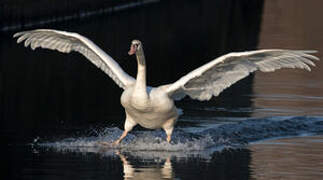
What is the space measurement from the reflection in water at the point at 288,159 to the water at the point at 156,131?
15mm

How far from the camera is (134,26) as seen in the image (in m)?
48.0

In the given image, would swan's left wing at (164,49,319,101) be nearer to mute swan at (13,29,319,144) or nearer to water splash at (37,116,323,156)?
mute swan at (13,29,319,144)

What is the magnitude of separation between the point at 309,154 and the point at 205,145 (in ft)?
6.03

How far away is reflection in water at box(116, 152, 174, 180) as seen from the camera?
688 inches

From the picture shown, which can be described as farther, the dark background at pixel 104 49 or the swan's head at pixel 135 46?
the dark background at pixel 104 49

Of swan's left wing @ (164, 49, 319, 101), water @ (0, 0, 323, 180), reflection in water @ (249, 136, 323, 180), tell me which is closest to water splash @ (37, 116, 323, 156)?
water @ (0, 0, 323, 180)

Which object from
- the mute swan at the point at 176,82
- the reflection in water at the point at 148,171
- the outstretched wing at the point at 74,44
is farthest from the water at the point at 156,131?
the outstretched wing at the point at 74,44

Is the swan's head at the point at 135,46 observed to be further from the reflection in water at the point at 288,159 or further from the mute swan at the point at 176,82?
the reflection in water at the point at 288,159

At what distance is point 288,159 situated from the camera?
1914cm

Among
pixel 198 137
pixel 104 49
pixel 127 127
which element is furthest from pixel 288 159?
pixel 104 49

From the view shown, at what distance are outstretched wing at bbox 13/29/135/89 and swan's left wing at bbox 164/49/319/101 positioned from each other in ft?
4.11

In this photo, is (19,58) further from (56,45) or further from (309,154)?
(309,154)

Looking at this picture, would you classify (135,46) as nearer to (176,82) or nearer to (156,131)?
(176,82)

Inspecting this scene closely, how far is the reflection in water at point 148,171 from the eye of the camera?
17.5 meters
